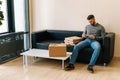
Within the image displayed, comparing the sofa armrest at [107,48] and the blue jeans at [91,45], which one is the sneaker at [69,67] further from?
the sofa armrest at [107,48]

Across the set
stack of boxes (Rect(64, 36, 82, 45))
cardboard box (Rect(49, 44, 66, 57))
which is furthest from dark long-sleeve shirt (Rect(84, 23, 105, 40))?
cardboard box (Rect(49, 44, 66, 57))

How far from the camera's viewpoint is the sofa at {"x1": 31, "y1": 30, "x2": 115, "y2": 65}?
13.8 ft

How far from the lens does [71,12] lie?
5.20 meters

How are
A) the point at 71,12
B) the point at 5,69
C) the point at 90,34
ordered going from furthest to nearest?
the point at 71,12 → the point at 90,34 → the point at 5,69

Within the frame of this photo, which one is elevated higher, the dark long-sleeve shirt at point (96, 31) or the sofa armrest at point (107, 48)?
the dark long-sleeve shirt at point (96, 31)

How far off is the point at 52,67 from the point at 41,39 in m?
1.03

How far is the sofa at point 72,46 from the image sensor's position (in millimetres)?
4199

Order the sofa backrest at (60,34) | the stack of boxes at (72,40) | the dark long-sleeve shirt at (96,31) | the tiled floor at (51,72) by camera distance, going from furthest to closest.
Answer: the sofa backrest at (60,34), the stack of boxes at (72,40), the dark long-sleeve shirt at (96,31), the tiled floor at (51,72)

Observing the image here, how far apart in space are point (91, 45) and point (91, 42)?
69 millimetres

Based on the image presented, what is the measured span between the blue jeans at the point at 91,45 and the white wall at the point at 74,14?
83cm

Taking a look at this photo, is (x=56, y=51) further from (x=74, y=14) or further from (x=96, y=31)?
(x=74, y=14)

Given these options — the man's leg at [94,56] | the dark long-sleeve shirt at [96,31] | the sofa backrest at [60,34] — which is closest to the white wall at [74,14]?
the sofa backrest at [60,34]

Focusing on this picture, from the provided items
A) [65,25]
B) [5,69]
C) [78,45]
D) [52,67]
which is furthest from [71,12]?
[5,69]

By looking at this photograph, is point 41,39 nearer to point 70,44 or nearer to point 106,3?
point 70,44
